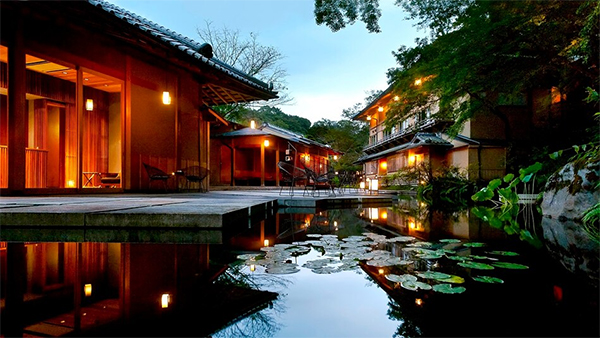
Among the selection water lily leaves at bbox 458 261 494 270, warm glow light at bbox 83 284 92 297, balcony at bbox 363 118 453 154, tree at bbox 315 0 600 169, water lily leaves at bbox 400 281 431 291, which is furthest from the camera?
balcony at bbox 363 118 453 154

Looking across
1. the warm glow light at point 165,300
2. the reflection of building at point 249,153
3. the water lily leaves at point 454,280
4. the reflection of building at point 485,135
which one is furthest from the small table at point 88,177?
the water lily leaves at point 454,280

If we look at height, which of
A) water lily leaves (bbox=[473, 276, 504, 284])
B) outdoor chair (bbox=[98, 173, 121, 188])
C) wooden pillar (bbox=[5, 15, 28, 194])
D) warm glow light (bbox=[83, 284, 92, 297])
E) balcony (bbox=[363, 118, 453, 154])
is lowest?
water lily leaves (bbox=[473, 276, 504, 284])

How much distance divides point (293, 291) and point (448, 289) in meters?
0.61

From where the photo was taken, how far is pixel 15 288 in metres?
1.25

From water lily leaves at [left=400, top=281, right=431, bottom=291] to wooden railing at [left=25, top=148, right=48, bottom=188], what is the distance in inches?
285

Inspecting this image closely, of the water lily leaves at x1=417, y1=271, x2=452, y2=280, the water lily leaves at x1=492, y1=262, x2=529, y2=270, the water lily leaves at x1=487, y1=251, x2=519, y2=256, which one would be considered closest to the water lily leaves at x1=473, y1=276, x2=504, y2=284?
the water lily leaves at x1=417, y1=271, x2=452, y2=280

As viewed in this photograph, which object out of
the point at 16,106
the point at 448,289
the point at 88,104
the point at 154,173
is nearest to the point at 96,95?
the point at 88,104

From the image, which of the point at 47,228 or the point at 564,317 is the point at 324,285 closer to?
the point at 564,317

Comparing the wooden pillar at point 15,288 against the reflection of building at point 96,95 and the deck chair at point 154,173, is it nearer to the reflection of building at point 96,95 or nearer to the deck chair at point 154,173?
the reflection of building at point 96,95

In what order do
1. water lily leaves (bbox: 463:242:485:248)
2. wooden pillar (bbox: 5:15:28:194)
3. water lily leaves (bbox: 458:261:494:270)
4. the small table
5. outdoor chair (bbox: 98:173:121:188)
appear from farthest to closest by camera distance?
the small table, outdoor chair (bbox: 98:173:121:188), wooden pillar (bbox: 5:15:28:194), water lily leaves (bbox: 463:242:485:248), water lily leaves (bbox: 458:261:494:270)

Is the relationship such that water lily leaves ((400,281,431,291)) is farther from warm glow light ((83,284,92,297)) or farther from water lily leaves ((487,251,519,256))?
warm glow light ((83,284,92,297))

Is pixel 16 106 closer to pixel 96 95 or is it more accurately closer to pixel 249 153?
pixel 96 95

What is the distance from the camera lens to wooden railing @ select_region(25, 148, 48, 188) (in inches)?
244

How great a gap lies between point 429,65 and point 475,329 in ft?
23.5
